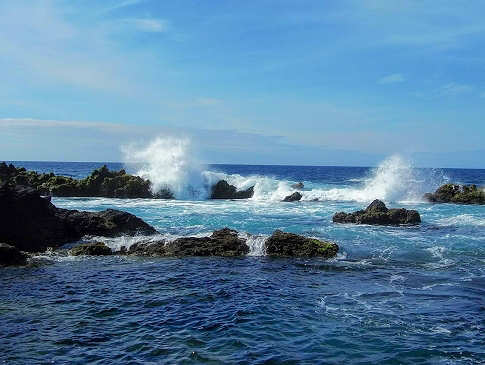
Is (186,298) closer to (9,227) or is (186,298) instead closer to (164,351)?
(164,351)

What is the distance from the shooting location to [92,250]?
63.4ft

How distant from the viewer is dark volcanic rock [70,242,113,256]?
19.2 m

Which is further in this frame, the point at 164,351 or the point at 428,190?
the point at 428,190

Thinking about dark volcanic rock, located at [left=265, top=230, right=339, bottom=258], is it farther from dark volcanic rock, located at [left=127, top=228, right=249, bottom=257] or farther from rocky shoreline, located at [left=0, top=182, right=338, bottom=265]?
dark volcanic rock, located at [left=127, top=228, right=249, bottom=257]

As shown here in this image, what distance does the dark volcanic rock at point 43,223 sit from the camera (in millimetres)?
19906

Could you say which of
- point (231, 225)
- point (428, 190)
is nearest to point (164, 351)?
point (231, 225)

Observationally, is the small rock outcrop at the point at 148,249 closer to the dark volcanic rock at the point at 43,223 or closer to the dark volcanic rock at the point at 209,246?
the dark volcanic rock at the point at 209,246

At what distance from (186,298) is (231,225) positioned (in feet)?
Answer: 46.5

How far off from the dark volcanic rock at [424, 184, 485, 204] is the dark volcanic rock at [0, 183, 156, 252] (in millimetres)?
31194

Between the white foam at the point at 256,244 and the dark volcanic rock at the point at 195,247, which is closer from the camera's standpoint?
the dark volcanic rock at the point at 195,247

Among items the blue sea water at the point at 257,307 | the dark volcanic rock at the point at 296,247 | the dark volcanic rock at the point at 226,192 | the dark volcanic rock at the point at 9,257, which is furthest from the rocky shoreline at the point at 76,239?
the dark volcanic rock at the point at 226,192

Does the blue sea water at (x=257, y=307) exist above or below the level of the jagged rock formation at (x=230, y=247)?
below

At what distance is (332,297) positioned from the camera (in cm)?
1327

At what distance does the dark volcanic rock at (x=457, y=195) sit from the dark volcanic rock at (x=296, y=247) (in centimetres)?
2838
